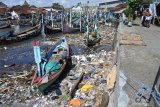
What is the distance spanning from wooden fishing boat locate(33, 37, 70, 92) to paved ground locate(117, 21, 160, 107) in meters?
3.21

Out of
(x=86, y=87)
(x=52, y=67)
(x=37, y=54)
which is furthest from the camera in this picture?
(x=52, y=67)

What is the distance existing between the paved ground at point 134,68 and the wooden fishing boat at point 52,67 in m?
3.21

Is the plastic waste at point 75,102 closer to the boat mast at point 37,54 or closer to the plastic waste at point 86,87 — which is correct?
the plastic waste at point 86,87

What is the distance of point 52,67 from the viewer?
1229 centimetres

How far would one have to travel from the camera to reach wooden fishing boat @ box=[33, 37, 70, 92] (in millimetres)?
10617

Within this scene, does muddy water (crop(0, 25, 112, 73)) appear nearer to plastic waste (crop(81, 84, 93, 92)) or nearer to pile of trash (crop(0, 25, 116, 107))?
pile of trash (crop(0, 25, 116, 107))

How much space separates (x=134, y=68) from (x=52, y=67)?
465 centimetres

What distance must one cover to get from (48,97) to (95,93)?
204cm

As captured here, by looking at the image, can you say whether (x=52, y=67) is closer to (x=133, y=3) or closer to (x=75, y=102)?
(x=75, y=102)

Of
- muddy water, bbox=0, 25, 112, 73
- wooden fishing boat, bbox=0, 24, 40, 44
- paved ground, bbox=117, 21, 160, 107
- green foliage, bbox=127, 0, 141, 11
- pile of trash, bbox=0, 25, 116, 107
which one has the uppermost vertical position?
green foliage, bbox=127, 0, 141, 11

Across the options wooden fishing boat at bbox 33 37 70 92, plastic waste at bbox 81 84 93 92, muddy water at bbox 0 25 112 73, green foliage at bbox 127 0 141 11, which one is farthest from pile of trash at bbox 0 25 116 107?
green foliage at bbox 127 0 141 11

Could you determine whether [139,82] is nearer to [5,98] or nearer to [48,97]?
[48,97]

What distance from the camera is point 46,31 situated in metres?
33.2

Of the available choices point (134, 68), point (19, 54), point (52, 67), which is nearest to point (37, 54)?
point (52, 67)
